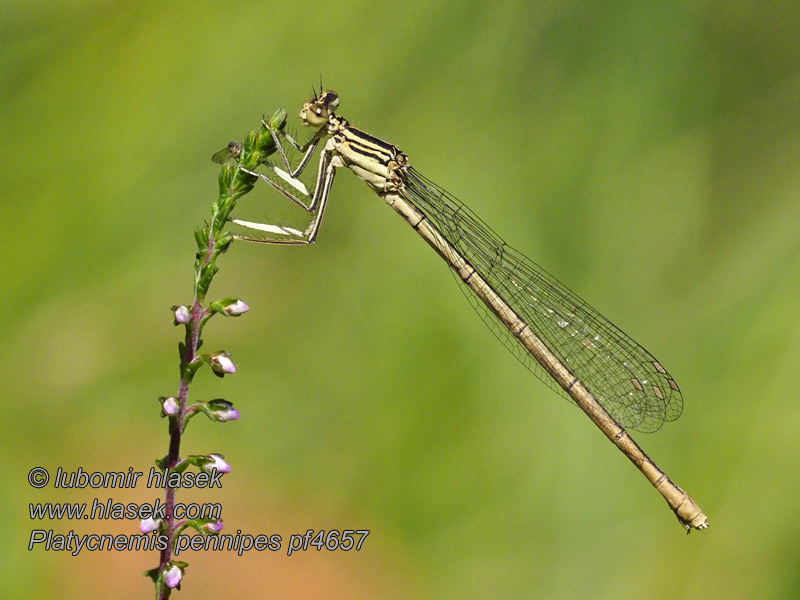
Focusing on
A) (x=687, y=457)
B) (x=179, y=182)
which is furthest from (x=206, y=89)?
(x=687, y=457)

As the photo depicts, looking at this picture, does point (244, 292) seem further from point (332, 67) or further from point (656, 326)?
point (656, 326)

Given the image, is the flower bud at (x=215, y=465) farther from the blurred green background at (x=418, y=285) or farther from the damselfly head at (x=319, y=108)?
the damselfly head at (x=319, y=108)

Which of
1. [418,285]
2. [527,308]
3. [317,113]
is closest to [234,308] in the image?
[317,113]

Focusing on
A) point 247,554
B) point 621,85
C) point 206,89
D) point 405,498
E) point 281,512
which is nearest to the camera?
point 247,554

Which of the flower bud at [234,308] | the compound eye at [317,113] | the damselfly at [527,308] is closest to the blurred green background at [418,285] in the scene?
the damselfly at [527,308]

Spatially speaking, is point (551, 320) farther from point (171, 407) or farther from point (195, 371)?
point (171, 407)

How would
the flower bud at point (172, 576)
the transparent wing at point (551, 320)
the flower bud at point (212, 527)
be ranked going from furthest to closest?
the transparent wing at point (551, 320), the flower bud at point (212, 527), the flower bud at point (172, 576)

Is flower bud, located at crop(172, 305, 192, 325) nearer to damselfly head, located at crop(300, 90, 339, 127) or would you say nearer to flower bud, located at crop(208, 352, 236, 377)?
flower bud, located at crop(208, 352, 236, 377)
